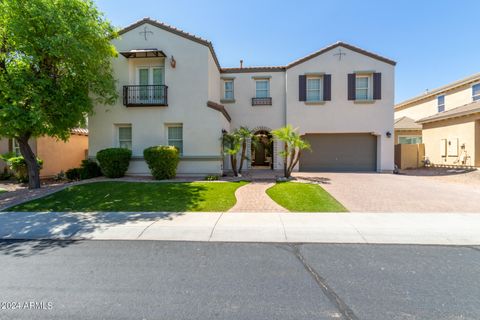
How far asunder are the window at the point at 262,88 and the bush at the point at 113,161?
29.8ft

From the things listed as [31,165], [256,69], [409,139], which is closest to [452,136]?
[409,139]

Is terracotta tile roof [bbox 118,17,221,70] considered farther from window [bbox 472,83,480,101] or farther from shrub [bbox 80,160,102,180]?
window [bbox 472,83,480,101]

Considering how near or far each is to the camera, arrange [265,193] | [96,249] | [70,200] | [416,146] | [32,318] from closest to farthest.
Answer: [32,318], [96,249], [70,200], [265,193], [416,146]

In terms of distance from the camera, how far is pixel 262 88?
1584cm

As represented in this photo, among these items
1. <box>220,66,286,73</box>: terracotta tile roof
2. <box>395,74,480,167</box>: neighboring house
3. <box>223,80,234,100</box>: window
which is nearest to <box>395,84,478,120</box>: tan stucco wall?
<box>395,74,480,167</box>: neighboring house

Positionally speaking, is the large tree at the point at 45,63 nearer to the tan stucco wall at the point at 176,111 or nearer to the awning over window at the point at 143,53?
the awning over window at the point at 143,53

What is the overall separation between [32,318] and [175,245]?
7.52ft

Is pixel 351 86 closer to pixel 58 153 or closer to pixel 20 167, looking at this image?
pixel 58 153

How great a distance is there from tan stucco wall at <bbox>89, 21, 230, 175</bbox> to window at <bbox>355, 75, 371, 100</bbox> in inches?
370

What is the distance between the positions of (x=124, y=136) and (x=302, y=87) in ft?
36.9

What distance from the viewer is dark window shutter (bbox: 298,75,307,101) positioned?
15.3 meters

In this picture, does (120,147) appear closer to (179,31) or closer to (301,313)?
(179,31)

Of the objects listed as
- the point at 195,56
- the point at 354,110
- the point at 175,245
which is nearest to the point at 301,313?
the point at 175,245

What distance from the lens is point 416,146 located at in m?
17.7
